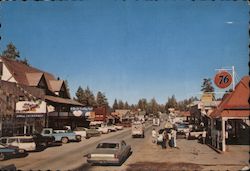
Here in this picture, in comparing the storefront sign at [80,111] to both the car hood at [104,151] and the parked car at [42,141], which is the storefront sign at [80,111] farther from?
the car hood at [104,151]

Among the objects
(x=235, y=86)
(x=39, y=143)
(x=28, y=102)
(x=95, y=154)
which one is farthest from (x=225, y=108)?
(x=28, y=102)

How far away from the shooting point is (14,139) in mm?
24953

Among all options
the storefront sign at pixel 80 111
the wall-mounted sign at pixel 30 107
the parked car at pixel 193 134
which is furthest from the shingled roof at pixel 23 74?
the parked car at pixel 193 134

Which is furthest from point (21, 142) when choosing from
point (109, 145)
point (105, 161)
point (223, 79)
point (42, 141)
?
point (223, 79)

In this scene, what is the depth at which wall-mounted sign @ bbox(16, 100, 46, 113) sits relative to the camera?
33.3 metres

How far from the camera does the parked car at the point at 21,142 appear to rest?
81.0ft

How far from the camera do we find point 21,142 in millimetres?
24969

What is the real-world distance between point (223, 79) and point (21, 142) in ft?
52.4

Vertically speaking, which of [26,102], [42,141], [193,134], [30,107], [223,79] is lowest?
[42,141]

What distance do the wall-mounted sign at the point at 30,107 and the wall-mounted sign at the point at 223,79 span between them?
18.0m

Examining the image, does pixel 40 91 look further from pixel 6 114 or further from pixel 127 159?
pixel 127 159

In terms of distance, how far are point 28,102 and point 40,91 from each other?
Result: 8.70 m

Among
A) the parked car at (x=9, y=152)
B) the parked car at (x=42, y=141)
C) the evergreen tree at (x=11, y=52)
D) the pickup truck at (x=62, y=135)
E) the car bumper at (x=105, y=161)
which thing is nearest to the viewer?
the car bumper at (x=105, y=161)

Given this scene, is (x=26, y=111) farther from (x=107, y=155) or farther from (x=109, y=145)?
(x=107, y=155)
